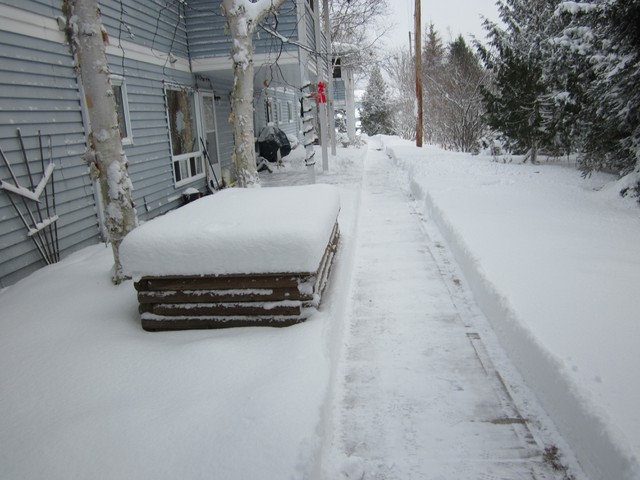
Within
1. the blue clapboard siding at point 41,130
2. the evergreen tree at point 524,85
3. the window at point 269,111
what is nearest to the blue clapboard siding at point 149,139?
the blue clapboard siding at point 41,130

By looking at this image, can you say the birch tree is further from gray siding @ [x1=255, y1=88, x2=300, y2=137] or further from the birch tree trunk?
gray siding @ [x1=255, y1=88, x2=300, y2=137]

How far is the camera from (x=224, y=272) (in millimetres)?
3713

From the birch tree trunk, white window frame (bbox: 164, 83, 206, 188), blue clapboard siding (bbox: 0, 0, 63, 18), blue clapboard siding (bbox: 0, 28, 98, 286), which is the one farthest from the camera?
white window frame (bbox: 164, 83, 206, 188)

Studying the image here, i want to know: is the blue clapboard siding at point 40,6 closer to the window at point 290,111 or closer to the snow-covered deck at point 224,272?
the snow-covered deck at point 224,272

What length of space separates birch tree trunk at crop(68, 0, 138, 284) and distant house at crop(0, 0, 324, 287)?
1438 mm

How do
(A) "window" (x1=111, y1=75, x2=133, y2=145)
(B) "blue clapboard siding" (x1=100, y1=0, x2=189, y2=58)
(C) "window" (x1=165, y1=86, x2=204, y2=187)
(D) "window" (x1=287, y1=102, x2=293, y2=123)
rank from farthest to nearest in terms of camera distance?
1. (D) "window" (x1=287, y1=102, x2=293, y2=123)
2. (C) "window" (x1=165, y1=86, x2=204, y2=187)
3. (A) "window" (x1=111, y1=75, x2=133, y2=145)
4. (B) "blue clapboard siding" (x1=100, y1=0, x2=189, y2=58)

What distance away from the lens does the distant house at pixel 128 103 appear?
212 inches

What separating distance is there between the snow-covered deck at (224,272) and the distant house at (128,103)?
2396 mm

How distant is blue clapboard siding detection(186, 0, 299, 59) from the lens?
10758mm

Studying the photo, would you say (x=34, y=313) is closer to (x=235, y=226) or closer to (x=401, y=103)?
(x=235, y=226)

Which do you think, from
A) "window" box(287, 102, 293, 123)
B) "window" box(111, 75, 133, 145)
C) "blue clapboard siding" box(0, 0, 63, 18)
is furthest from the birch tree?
"window" box(287, 102, 293, 123)

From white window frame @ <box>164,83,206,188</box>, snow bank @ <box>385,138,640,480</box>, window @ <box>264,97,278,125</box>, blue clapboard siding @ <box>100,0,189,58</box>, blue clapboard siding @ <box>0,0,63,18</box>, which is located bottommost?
snow bank @ <box>385,138,640,480</box>

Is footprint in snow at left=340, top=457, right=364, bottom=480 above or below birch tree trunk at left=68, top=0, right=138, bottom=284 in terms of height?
below

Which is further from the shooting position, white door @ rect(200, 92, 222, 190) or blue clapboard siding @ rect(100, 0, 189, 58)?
white door @ rect(200, 92, 222, 190)
